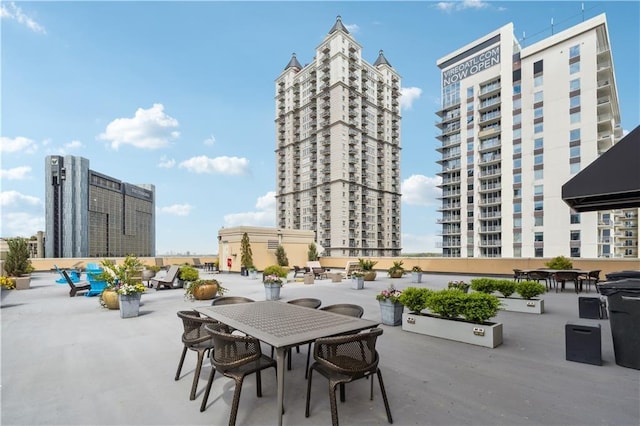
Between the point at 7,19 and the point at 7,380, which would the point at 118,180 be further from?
the point at 7,380

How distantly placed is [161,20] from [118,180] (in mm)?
78403

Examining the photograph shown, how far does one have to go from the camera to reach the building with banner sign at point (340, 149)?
199 ft

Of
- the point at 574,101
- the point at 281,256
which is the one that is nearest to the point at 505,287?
the point at 281,256

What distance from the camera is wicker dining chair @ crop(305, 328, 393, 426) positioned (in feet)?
10.0

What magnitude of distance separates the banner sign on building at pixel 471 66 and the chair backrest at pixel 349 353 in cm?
5788

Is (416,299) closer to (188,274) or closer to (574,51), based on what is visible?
(188,274)

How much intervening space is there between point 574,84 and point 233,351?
53.5 m

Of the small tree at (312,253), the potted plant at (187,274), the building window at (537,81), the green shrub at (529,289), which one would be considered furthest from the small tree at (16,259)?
the building window at (537,81)

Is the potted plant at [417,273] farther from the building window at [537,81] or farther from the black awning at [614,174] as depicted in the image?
the building window at [537,81]

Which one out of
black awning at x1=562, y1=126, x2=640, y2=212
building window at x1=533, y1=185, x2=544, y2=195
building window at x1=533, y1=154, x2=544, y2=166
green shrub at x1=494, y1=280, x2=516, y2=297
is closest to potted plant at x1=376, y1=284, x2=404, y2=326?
green shrub at x1=494, y1=280, x2=516, y2=297

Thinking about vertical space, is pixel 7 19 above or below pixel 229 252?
above

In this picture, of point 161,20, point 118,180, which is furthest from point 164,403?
point 118,180

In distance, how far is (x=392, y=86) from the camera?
242 feet

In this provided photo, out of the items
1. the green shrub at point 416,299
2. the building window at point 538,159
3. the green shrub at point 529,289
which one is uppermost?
the building window at point 538,159
